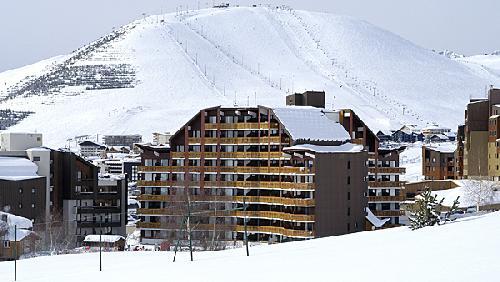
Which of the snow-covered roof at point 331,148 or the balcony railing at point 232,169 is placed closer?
the snow-covered roof at point 331,148

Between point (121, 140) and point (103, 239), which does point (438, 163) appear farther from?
point (121, 140)

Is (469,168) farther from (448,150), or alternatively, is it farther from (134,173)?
(134,173)

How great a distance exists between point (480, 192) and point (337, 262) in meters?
39.0

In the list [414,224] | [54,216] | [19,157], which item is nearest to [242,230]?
[54,216]

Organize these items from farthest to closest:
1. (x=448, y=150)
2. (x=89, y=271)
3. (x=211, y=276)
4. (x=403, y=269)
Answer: (x=448, y=150), (x=89, y=271), (x=211, y=276), (x=403, y=269)

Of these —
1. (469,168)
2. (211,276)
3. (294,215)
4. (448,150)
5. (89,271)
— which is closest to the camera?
(211,276)

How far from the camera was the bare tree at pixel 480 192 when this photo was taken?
66500 millimetres

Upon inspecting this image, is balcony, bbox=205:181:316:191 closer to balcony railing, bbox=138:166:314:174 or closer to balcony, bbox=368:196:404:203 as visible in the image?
balcony railing, bbox=138:166:314:174

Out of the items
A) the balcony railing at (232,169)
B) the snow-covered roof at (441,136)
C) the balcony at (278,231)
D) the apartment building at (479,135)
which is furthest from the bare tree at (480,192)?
the snow-covered roof at (441,136)

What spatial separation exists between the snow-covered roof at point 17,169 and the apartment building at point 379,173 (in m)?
20.1

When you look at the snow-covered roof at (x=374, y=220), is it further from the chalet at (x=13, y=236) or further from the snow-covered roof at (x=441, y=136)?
the snow-covered roof at (x=441, y=136)

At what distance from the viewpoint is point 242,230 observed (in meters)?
61.6

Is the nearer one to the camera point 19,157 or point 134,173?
point 19,157

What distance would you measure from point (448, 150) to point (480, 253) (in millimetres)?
76251
